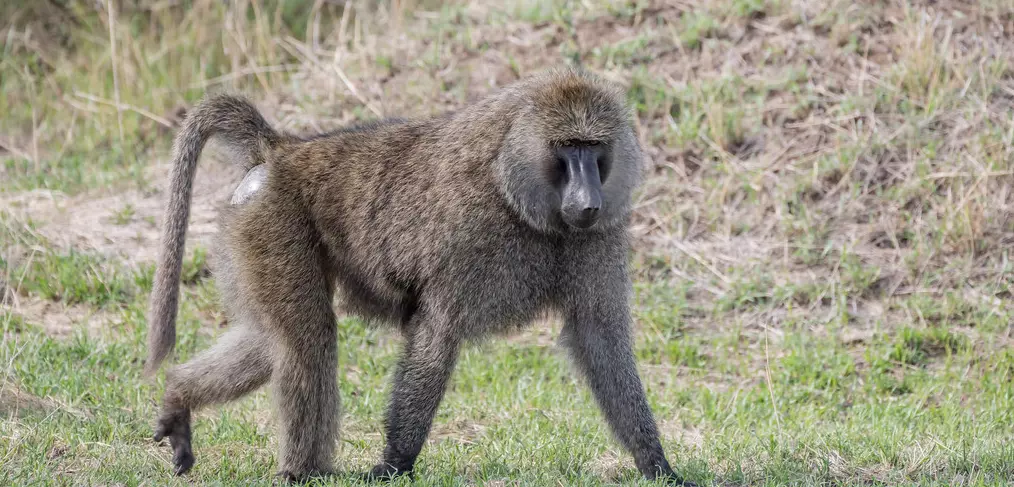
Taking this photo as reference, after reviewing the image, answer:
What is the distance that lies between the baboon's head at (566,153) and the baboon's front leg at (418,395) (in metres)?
0.50

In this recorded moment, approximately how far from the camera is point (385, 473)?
13.1ft

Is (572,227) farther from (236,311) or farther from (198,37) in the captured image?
(198,37)

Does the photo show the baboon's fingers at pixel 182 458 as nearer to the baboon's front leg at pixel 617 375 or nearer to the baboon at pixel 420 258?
the baboon at pixel 420 258

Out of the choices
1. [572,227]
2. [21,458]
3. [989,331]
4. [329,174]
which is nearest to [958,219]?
[989,331]

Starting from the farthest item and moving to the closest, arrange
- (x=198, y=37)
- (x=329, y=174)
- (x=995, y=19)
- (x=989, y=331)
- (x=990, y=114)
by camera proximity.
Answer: (x=198, y=37)
(x=995, y=19)
(x=990, y=114)
(x=989, y=331)
(x=329, y=174)

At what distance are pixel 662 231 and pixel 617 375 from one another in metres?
2.95

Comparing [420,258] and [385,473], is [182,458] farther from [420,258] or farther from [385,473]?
[420,258]

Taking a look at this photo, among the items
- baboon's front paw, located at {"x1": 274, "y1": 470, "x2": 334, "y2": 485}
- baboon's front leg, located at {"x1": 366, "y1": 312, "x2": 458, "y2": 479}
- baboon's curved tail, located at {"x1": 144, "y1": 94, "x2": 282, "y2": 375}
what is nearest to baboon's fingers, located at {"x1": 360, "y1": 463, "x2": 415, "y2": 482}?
baboon's front leg, located at {"x1": 366, "y1": 312, "x2": 458, "y2": 479}

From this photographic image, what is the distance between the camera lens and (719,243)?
22.6 feet

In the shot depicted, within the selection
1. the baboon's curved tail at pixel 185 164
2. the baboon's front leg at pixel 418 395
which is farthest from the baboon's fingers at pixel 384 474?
the baboon's curved tail at pixel 185 164

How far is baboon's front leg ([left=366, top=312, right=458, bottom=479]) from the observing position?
398 centimetres

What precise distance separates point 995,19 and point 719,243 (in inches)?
→ 92.9

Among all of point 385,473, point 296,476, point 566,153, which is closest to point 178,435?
point 296,476

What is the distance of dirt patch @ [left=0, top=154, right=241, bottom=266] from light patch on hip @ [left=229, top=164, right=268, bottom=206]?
7.83 feet
